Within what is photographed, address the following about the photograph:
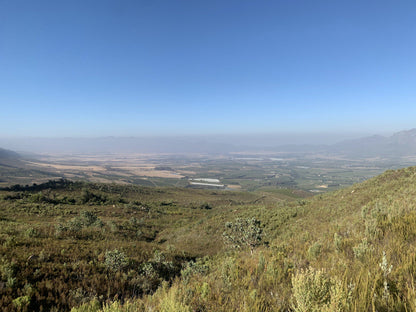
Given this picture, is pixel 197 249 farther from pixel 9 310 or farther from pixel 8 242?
pixel 9 310

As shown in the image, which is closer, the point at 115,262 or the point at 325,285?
the point at 325,285

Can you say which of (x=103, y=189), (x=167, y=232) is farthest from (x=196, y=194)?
(x=167, y=232)

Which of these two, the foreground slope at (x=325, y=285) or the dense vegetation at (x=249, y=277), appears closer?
the foreground slope at (x=325, y=285)

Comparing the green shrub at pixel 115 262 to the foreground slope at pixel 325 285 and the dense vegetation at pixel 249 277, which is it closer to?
the dense vegetation at pixel 249 277

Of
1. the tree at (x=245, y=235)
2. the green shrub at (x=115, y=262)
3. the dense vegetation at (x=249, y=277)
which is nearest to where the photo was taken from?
the dense vegetation at (x=249, y=277)

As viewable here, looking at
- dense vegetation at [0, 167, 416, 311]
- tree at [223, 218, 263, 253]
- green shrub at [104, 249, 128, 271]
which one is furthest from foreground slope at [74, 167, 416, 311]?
tree at [223, 218, 263, 253]

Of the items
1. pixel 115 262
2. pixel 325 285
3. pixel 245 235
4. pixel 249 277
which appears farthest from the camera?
pixel 245 235

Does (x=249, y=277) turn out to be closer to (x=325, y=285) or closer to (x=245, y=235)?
(x=325, y=285)

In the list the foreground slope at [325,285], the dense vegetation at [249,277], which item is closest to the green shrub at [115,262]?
the dense vegetation at [249,277]

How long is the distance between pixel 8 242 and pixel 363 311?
11.4 metres

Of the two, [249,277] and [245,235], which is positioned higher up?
[249,277]

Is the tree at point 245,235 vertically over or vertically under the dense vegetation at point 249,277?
under

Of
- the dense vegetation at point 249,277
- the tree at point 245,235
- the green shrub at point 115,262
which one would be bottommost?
the tree at point 245,235

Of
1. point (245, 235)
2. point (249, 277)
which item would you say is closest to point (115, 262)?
point (249, 277)
